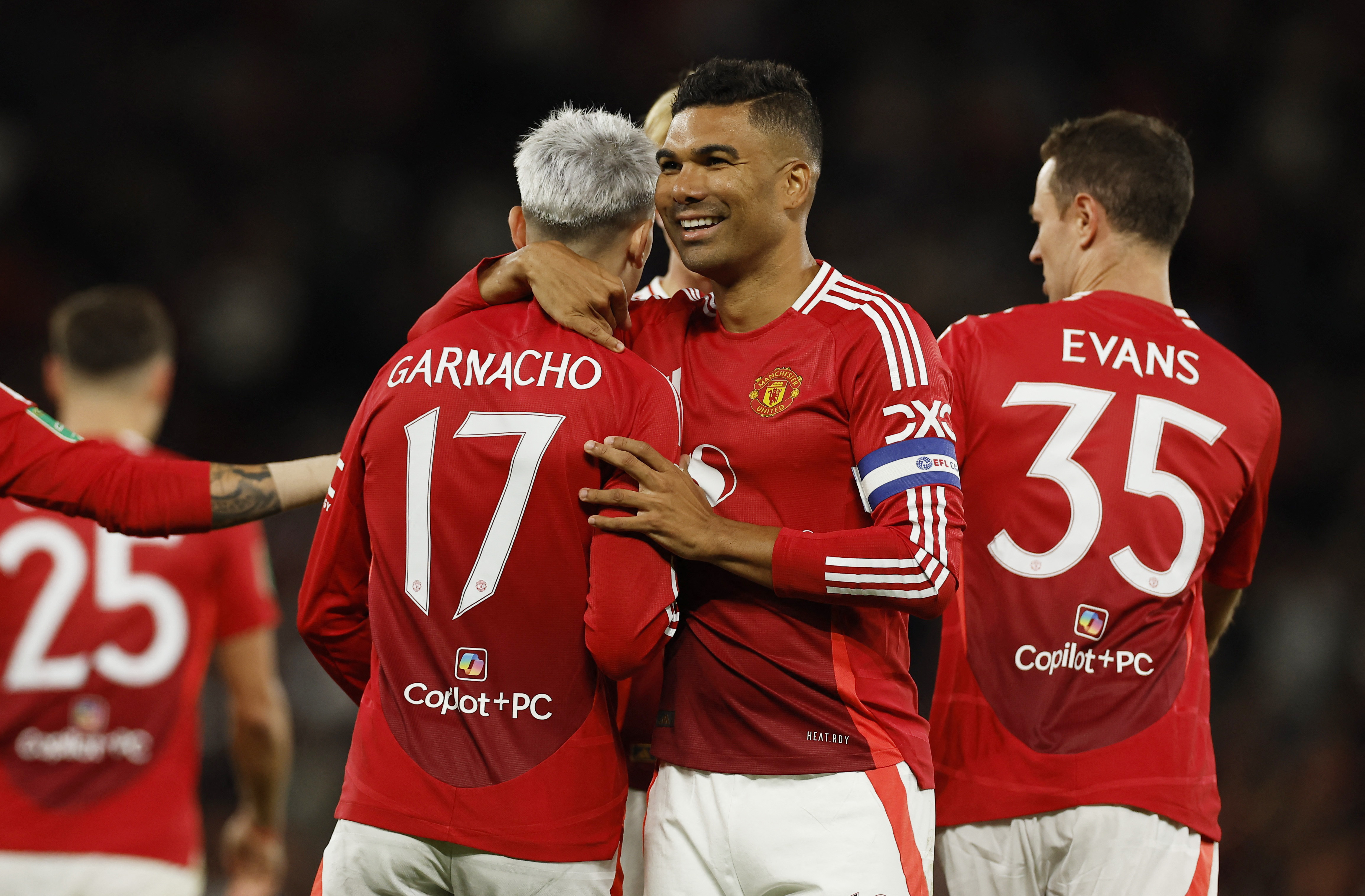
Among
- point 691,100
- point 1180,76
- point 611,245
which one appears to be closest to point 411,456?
point 611,245

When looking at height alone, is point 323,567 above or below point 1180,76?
below

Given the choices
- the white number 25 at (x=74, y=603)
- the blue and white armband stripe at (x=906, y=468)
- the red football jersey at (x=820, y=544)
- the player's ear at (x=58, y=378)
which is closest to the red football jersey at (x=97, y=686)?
the white number 25 at (x=74, y=603)

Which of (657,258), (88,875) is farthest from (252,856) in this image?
(657,258)

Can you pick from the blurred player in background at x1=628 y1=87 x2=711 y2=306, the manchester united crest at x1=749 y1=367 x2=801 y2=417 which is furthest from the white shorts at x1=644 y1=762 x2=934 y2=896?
the blurred player in background at x1=628 y1=87 x2=711 y2=306

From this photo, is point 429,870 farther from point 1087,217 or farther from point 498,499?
point 1087,217

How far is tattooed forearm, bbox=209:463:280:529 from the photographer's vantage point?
10.0 ft

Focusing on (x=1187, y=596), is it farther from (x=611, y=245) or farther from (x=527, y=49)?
(x=527, y=49)

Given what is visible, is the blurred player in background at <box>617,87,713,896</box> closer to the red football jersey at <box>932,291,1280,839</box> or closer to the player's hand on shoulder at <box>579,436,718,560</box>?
the player's hand on shoulder at <box>579,436,718,560</box>

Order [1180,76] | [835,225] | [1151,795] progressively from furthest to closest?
[1180,76]
[835,225]
[1151,795]

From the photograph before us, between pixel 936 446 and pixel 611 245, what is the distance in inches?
33.1

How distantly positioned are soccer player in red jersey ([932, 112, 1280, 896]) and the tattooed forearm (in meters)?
1.70

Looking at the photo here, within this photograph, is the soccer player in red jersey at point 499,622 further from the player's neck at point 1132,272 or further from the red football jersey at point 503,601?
the player's neck at point 1132,272

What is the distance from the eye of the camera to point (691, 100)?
9.63ft

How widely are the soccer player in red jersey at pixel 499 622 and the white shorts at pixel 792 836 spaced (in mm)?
140
